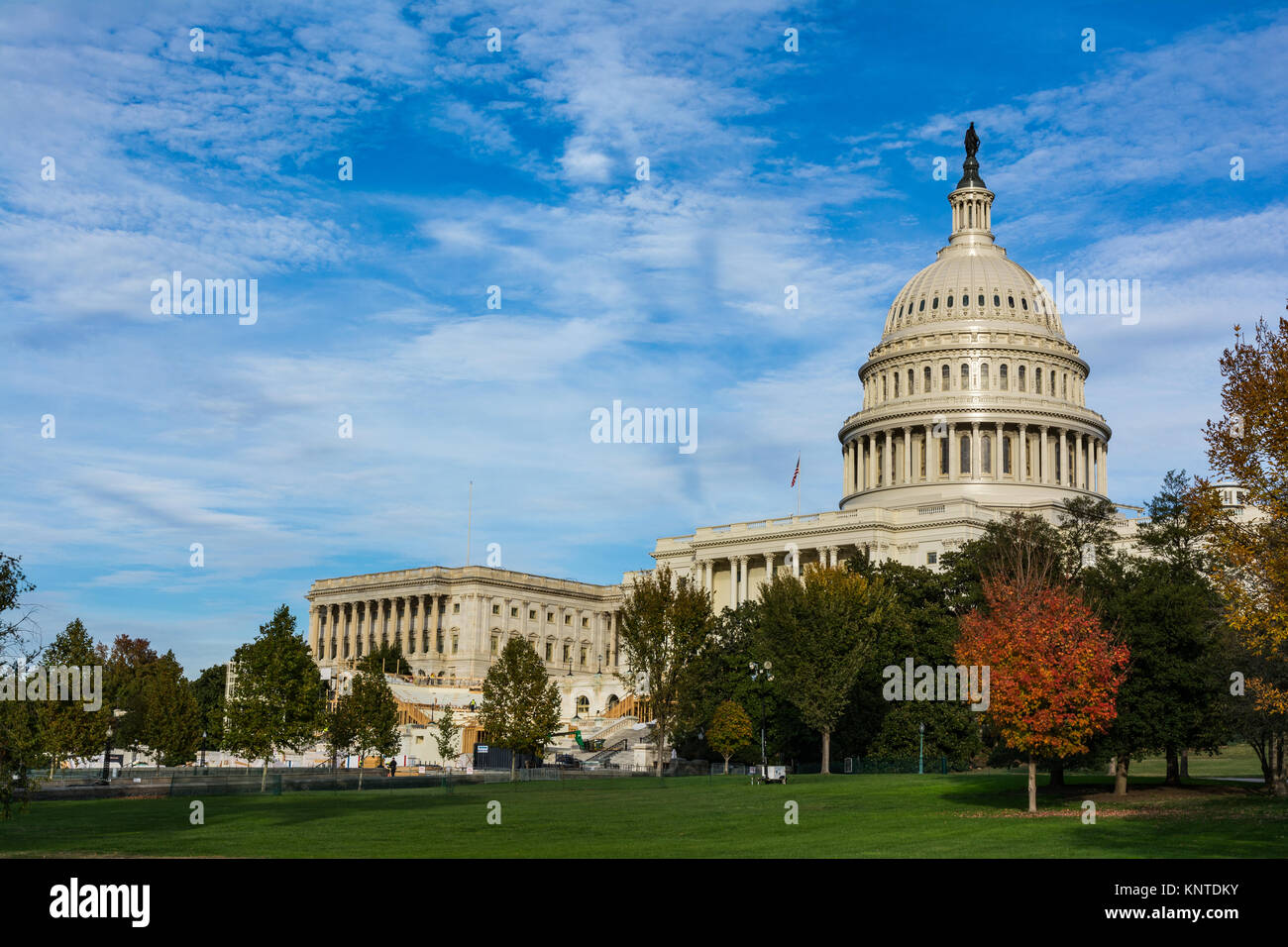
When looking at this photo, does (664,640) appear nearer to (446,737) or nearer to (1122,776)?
(446,737)

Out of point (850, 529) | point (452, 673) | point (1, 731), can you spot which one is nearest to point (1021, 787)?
point (1, 731)

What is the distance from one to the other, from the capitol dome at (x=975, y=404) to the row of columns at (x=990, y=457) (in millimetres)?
101

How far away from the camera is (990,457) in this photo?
138500mm

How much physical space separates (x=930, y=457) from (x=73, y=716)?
9256 centimetres

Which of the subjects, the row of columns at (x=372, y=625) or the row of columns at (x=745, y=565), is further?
the row of columns at (x=372, y=625)

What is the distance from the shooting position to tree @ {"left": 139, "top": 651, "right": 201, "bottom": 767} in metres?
84.9

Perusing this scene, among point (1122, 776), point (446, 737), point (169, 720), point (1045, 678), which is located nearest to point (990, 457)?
point (446, 737)

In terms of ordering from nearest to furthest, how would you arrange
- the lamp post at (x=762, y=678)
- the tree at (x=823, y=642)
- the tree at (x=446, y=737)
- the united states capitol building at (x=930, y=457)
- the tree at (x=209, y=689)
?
the tree at (x=823, y=642) → the lamp post at (x=762, y=678) → the tree at (x=446, y=737) → the tree at (x=209, y=689) → the united states capitol building at (x=930, y=457)

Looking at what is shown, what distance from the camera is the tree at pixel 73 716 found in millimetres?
62906

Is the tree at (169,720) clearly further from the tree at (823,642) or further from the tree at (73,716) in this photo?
the tree at (823,642)

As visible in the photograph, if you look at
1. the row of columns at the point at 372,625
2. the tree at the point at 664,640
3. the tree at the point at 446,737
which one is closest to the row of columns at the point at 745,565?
the tree at the point at 446,737

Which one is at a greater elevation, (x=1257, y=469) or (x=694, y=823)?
(x=1257, y=469)

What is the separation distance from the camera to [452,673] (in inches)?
6280

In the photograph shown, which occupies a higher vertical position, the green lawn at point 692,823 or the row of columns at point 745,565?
the row of columns at point 745,565
